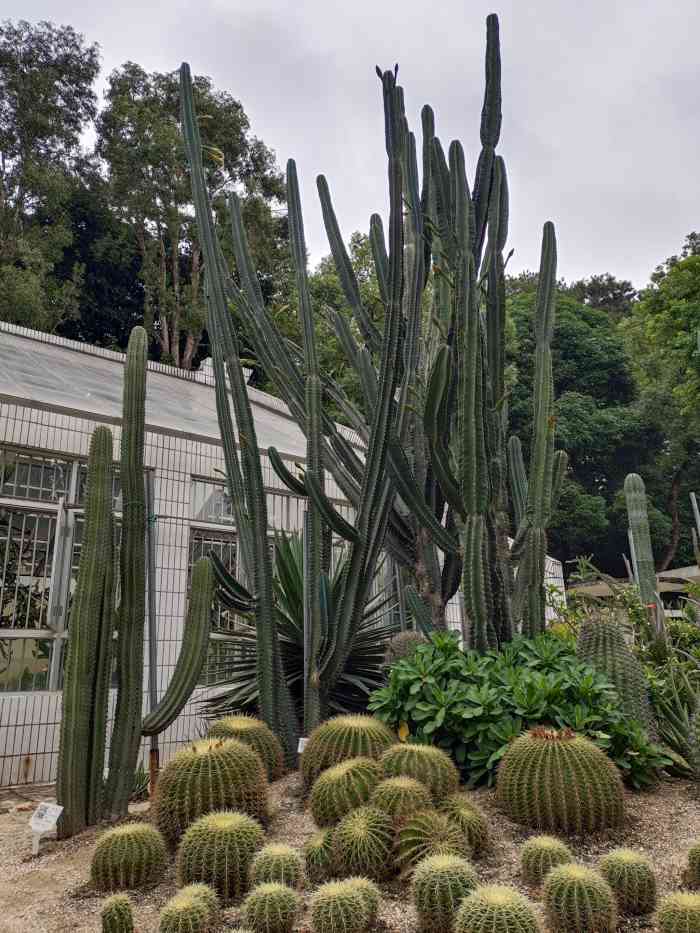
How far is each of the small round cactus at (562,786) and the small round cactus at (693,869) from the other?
1.36ft

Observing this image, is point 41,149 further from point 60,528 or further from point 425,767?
point 425,767

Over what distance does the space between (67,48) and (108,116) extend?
2442 millimetres

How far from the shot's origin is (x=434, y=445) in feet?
13.6

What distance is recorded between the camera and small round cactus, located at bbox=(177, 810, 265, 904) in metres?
2.79

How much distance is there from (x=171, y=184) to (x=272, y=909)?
21.3 meters

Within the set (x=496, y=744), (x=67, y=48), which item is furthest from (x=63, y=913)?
(x=67, y=48)

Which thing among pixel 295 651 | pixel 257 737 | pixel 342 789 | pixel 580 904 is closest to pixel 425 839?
pixel 342 789

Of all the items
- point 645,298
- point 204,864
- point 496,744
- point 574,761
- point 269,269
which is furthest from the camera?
point 269,269

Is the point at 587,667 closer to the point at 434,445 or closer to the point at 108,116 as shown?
the point at 434,445

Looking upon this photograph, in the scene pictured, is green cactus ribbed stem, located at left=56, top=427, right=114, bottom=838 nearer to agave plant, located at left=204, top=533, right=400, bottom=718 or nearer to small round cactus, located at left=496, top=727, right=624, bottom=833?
agave plant, located at left=204, top=533, right=400, bottom=718

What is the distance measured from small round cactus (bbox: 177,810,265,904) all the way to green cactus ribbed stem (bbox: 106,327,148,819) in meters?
1.35

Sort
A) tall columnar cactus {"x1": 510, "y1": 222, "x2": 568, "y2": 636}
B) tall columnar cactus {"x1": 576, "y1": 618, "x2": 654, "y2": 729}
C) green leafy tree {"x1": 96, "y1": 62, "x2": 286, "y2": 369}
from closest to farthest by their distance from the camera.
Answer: tall columnar cactus {"x1": 576, "y1": 618, "x2": 654, "y2": 729}, tall columnar cactus {"x1": 510, "y1": 222, "x2": 568, "y2": 636}, green leafy tree {"x1": 96, "y1": 62, "x2": 286, "y2": 369}

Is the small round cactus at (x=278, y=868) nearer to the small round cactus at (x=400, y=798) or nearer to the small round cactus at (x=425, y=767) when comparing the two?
the small round cactus at (x=400, y=798)

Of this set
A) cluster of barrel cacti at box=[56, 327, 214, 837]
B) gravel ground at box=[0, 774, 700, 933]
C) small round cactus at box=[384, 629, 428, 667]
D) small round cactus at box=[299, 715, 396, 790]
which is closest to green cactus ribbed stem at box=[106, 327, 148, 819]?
cluster of barrel cacti at box=[56, 327, 214, 837]
